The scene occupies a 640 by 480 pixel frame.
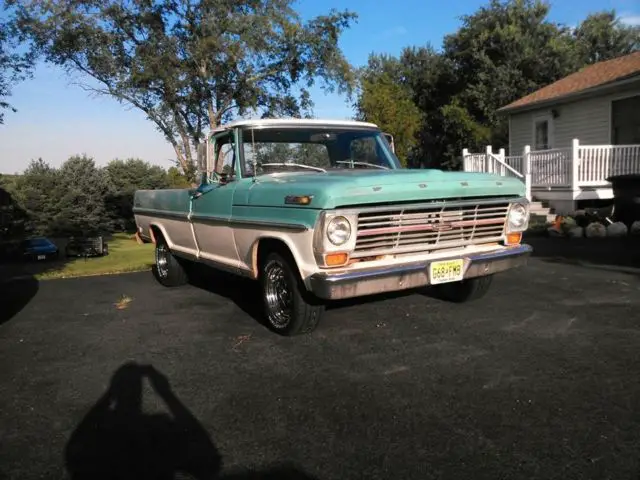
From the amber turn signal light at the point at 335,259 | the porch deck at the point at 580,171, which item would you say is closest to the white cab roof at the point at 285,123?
the amber turn signal light at the point at 335,259

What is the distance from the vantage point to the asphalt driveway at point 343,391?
2.85 metres

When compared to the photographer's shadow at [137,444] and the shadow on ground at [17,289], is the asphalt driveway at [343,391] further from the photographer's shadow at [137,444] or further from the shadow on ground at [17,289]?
the shadow on ground at [17,289]

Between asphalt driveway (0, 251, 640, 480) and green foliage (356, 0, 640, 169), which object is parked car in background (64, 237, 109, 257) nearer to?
→ asphalt driveway (0, 251, 640, 480)

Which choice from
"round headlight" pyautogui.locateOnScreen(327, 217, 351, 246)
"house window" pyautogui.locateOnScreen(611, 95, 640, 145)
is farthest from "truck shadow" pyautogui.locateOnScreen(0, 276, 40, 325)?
"house window" pyautogui.locateOnScreen(611, 95, 640, 145)

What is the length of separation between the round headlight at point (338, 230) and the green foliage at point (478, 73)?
23.6 metres

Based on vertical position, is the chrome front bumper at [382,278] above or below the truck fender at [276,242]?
below

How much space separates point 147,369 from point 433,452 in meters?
2.42

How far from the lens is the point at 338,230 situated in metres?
4.33

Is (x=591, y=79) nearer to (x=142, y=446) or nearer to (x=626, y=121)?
(x=626, y=121)

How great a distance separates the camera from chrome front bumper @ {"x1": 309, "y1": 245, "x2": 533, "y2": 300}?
429 cm

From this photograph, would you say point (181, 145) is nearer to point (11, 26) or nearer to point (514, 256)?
point (11, 26)

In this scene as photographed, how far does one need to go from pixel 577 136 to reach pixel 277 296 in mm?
15651

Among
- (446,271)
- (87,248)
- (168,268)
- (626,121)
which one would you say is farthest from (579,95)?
(87,248)

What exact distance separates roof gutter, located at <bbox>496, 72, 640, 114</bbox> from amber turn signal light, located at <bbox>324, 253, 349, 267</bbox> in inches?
539
